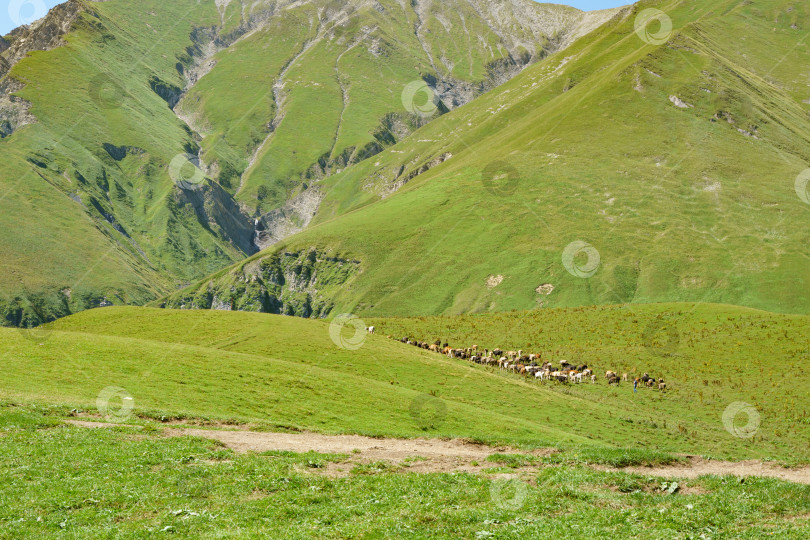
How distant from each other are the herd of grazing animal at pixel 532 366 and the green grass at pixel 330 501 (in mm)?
41046

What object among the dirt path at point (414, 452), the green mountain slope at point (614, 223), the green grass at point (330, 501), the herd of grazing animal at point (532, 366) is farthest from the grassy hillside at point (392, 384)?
the green mountain slope at point (614, 223)

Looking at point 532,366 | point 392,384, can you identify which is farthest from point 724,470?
point 532,366

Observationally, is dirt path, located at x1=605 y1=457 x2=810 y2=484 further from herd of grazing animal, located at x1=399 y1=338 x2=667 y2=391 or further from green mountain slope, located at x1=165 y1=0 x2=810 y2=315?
green mountain slope, located at x1=165 y1=0 x2=810 y2=315

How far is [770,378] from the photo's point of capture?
5853cm

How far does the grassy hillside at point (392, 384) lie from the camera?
1575 inches

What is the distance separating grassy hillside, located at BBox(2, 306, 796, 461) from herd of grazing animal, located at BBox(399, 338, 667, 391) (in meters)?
1.77

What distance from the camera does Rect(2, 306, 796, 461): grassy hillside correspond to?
131 feet

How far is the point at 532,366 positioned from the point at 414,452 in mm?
40945

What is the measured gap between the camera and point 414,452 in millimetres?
29062

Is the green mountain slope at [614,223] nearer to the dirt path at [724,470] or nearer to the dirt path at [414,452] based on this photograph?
the dirt path at [724,470]

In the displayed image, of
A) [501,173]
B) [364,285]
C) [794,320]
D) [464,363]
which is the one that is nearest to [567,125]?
[501,173]

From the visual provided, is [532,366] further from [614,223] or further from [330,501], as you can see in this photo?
[614,223]

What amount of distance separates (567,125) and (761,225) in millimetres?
72305

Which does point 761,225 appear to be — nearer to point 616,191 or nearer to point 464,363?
point 616,191
